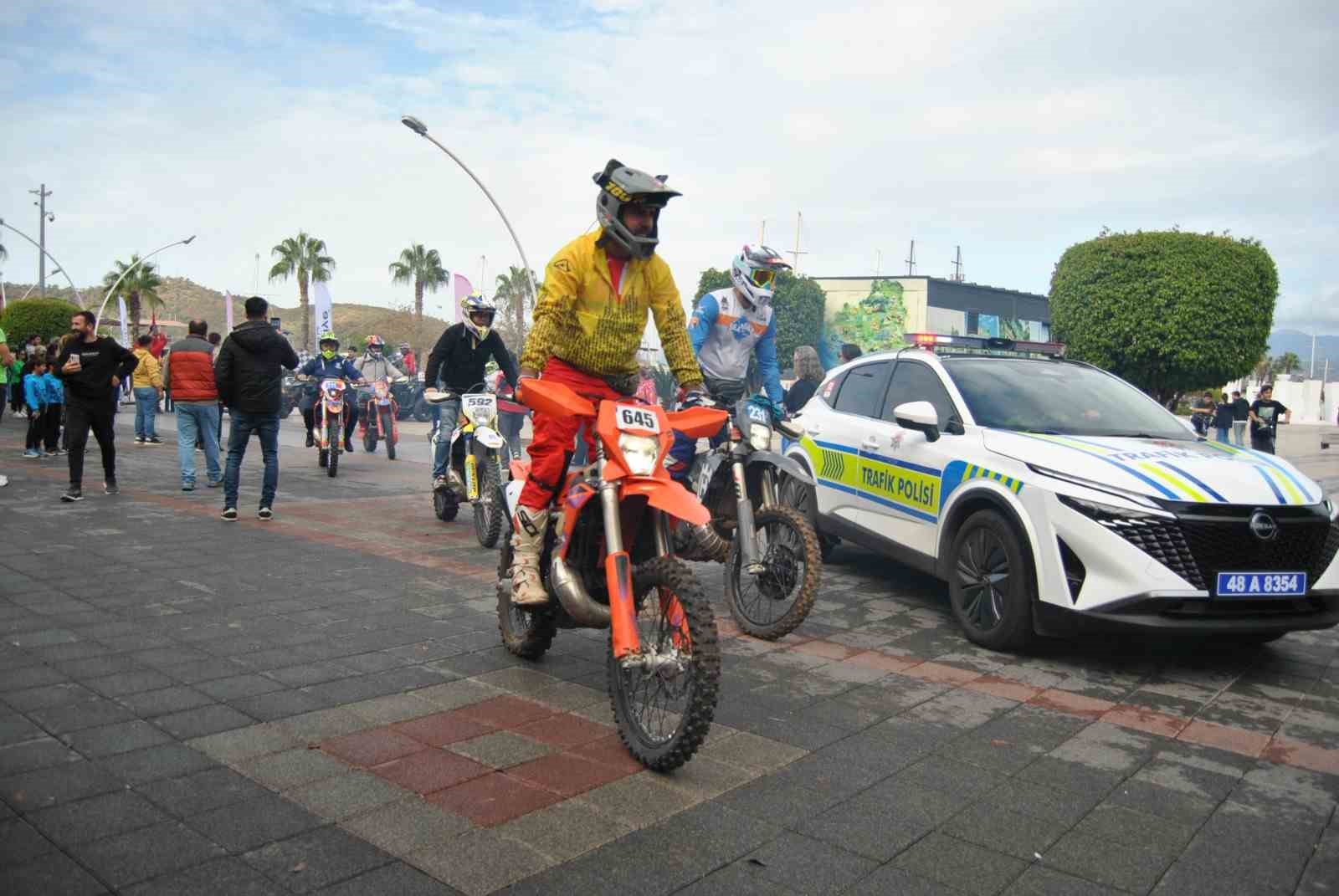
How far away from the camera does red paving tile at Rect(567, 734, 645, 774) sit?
376cm

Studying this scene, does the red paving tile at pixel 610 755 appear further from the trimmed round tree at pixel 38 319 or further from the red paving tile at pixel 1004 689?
the trimmed round tree at pixel 38 319

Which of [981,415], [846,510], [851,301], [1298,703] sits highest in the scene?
[851,301]

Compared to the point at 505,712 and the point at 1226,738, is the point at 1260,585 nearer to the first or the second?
the point at 1226,738

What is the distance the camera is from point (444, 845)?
3082 mm

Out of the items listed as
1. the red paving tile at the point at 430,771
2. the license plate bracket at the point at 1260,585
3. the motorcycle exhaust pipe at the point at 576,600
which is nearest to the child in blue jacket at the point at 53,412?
the motorcycle exhaust pipe at the point at 576,600

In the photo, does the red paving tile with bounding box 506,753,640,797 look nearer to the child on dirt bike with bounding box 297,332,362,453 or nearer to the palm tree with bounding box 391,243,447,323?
the child on dirt bike with bounding box 297,332,362,453

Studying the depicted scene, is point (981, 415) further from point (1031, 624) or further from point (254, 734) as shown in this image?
point (254, 734)

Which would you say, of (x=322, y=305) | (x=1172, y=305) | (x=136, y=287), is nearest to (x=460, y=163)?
(x=322, y=305)

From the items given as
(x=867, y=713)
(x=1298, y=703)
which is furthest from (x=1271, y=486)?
(x=867, y=713)

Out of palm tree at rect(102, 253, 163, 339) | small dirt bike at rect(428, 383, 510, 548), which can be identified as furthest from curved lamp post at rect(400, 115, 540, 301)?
palm tree at rect(102, 253, 163, 339)

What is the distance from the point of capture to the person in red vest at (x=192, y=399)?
11203 mm

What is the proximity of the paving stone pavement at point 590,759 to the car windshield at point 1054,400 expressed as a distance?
1269 millimetres

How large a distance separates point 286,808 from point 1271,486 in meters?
4.70

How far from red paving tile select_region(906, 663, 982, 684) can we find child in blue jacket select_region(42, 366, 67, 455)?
13.4 metres
